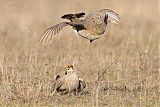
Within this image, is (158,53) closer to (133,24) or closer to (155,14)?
(133,24)

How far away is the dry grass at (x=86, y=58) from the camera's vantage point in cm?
862

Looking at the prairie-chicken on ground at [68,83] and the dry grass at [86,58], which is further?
the prairie-chicken on ground at [68,83]

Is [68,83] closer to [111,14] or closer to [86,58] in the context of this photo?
[111,14]

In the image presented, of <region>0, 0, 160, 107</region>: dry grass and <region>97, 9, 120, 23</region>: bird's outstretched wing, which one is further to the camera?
<region>97, 9, 120, 23</region>: bird's outstretched wing

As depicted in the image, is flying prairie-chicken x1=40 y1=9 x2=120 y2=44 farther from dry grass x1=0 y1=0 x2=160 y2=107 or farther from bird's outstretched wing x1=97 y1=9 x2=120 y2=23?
dry grass x1=0 y1=0 x2=160 y2=107

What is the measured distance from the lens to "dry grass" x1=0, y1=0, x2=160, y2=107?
862 cm

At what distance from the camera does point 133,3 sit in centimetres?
1961

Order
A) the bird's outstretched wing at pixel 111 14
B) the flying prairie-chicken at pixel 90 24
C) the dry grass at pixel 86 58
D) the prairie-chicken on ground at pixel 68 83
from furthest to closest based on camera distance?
the bird's outstretched wing at pixel 111 14 → the flying prairie-chicken at pixel 90 24 → the prairie-chicken on ground at pixel 68 83 → the dry grass at pixel 86 58

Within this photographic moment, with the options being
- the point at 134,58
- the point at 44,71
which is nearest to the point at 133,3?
the point at 134,58

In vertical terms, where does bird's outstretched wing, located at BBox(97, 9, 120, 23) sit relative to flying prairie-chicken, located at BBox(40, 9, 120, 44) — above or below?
above

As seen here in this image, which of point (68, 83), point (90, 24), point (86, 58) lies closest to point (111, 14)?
point (90, 24)

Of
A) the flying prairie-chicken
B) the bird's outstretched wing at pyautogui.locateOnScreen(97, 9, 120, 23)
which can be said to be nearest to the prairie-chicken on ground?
the flying prairie-chicken

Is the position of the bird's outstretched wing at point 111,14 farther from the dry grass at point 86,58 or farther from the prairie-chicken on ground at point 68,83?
the prairie-chicken on ground at point 68,83

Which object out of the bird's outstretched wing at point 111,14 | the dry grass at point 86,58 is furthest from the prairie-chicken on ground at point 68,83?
the bird's outstretched wing at point 111,14
